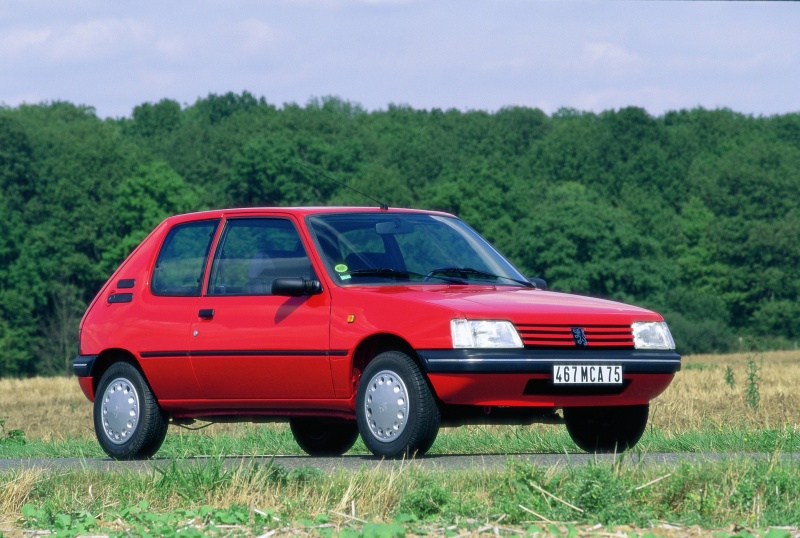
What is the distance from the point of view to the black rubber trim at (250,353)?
9742 millimetres

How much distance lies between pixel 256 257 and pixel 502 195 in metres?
73.1

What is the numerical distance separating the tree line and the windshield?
2316 inches

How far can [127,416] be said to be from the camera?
1103cm

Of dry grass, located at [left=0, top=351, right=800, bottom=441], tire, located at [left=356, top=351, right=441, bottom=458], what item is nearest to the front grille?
tire, located at [left=356, top=351, right=441, bottom=458]

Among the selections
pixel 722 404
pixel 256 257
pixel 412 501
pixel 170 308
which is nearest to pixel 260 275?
pixel 256 257

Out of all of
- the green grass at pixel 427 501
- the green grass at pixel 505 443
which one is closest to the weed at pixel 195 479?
the green grass at pixel 427 501

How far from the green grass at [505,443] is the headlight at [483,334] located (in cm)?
104

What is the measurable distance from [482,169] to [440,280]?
2921 inches

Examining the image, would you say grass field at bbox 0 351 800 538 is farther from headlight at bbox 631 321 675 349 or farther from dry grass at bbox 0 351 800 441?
dry grass at bbox 0 351 800 441

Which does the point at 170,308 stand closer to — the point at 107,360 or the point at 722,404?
the point at 107,360

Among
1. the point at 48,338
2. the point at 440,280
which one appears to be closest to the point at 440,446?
the point at 440,280

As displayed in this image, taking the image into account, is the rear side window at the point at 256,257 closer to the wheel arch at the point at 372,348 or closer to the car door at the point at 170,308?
the car door at the point at 170,308

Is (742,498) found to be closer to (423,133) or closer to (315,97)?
(423,133)

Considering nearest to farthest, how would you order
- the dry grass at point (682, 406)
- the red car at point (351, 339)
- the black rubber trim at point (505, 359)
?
the black rubber trim at point (505, 359) → the red car at point (351, 339) → the dry grass at point (682, 406)
